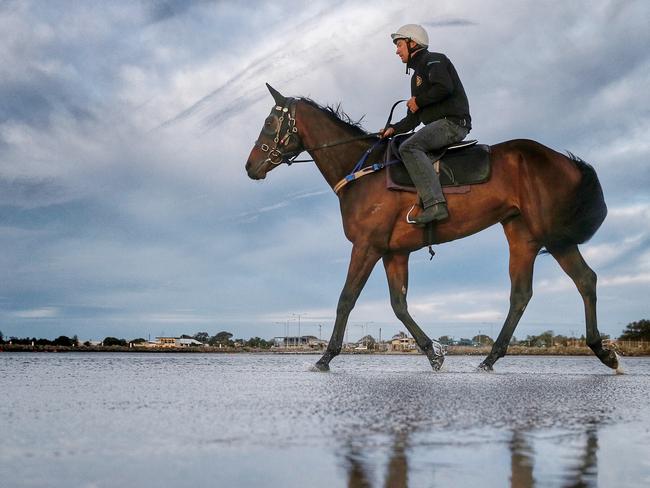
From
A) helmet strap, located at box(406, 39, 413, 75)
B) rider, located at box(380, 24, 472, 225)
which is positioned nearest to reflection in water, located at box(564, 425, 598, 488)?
rider, located at box(380, 24, 472, 225)

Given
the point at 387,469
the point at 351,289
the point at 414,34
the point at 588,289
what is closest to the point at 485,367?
the point at 588,289

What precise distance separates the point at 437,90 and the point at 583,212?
99.8 inches

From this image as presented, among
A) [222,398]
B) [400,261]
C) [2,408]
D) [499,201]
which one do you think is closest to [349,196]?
[400,261]

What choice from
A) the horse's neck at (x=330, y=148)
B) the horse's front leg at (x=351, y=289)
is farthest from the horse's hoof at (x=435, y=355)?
the horse's neck at (x=330, y=148)

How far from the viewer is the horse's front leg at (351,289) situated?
9.84m

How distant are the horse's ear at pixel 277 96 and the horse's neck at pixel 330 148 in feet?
1.13

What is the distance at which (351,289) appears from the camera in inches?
388

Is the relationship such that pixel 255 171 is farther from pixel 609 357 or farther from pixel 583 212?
pixel 609 357

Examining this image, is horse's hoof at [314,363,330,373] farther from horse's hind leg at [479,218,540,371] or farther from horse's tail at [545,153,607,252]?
horse's tail at [545,153,607,252]

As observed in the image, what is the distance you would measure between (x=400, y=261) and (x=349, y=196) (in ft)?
4.18

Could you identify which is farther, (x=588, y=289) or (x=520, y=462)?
(x=588, y=289)

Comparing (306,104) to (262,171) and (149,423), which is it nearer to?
(262,171)

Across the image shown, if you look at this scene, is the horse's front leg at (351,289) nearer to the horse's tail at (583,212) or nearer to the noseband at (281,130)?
the noseband at (281,130)

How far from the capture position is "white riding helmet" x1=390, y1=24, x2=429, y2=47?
10.3 metres
